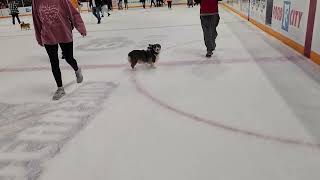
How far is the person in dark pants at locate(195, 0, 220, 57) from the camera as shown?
523 centimetres

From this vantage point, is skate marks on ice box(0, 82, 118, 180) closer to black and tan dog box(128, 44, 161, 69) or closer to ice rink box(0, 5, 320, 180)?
ice rink box(0, 5, 320, 180)

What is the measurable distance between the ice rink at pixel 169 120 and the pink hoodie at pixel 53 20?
72cm

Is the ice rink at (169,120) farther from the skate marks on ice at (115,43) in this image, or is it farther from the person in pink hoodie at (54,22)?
the skate marks on ice at (115,43)

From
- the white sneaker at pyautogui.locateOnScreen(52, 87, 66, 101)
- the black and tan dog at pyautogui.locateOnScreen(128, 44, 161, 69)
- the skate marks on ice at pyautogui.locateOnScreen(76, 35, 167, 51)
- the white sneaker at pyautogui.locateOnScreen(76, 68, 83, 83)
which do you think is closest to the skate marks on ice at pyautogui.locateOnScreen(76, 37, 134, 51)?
the skate marks on ice at pyautogui.locateOnScreen(76, 35, 167, 51)

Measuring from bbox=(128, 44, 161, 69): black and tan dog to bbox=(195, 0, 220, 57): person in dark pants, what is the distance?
39.6 inches

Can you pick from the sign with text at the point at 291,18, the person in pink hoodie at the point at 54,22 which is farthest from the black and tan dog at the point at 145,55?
the sign with text at the point at 291,18

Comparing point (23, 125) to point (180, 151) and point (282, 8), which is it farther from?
point (282, 8)

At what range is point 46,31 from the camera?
3.58m

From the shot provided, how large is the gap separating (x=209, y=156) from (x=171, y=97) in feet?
4.60

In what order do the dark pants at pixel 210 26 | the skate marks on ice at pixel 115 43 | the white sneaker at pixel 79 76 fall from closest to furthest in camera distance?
the white sneaker at pixel 79 76, the dark pants at pixel 210 26, the skate marks on ice at pixel 115 43

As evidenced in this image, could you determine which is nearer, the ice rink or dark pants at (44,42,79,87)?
the ice rink

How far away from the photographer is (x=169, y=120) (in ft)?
10.1

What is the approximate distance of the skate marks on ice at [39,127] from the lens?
7.94ft

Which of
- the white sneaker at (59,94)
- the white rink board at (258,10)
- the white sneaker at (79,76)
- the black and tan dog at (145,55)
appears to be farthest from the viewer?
the white rink board at (258,10)
